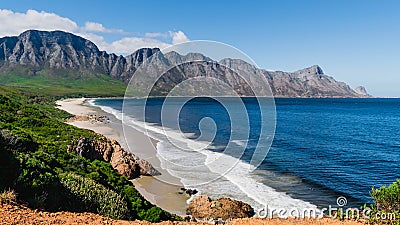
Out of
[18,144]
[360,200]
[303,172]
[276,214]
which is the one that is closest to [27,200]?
[18,144]

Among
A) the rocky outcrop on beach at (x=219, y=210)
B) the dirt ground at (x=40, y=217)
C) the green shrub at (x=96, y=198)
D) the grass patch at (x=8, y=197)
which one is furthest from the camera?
the rocky outcrop on beach at (x=219, y=210)

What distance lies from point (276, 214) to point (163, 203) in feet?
26.6

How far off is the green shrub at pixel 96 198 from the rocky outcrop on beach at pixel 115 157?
13778 mm

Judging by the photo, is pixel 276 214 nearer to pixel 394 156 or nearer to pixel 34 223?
pixel 34 223

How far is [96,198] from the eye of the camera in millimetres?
12734

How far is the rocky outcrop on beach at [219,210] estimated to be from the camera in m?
20.7

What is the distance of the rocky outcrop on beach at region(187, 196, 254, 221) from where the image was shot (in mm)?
20734

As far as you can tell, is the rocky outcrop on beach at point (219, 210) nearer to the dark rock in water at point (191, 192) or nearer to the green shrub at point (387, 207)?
the dark rock in water at point (191, 192)

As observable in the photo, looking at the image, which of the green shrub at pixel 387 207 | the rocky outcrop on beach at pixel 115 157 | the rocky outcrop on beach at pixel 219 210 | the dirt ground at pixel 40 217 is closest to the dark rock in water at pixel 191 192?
the rocky outcrop on beach at pixel 219 210

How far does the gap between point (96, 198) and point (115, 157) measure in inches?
666

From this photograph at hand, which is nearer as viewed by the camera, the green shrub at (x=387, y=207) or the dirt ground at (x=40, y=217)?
the dirt ground at (x=40, y=217)

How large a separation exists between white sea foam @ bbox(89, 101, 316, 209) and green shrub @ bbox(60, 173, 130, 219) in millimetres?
13091

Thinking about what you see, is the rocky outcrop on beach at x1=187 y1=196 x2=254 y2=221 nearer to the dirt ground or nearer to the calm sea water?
the calm sea water

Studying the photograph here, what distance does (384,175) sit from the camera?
34.2 meters
